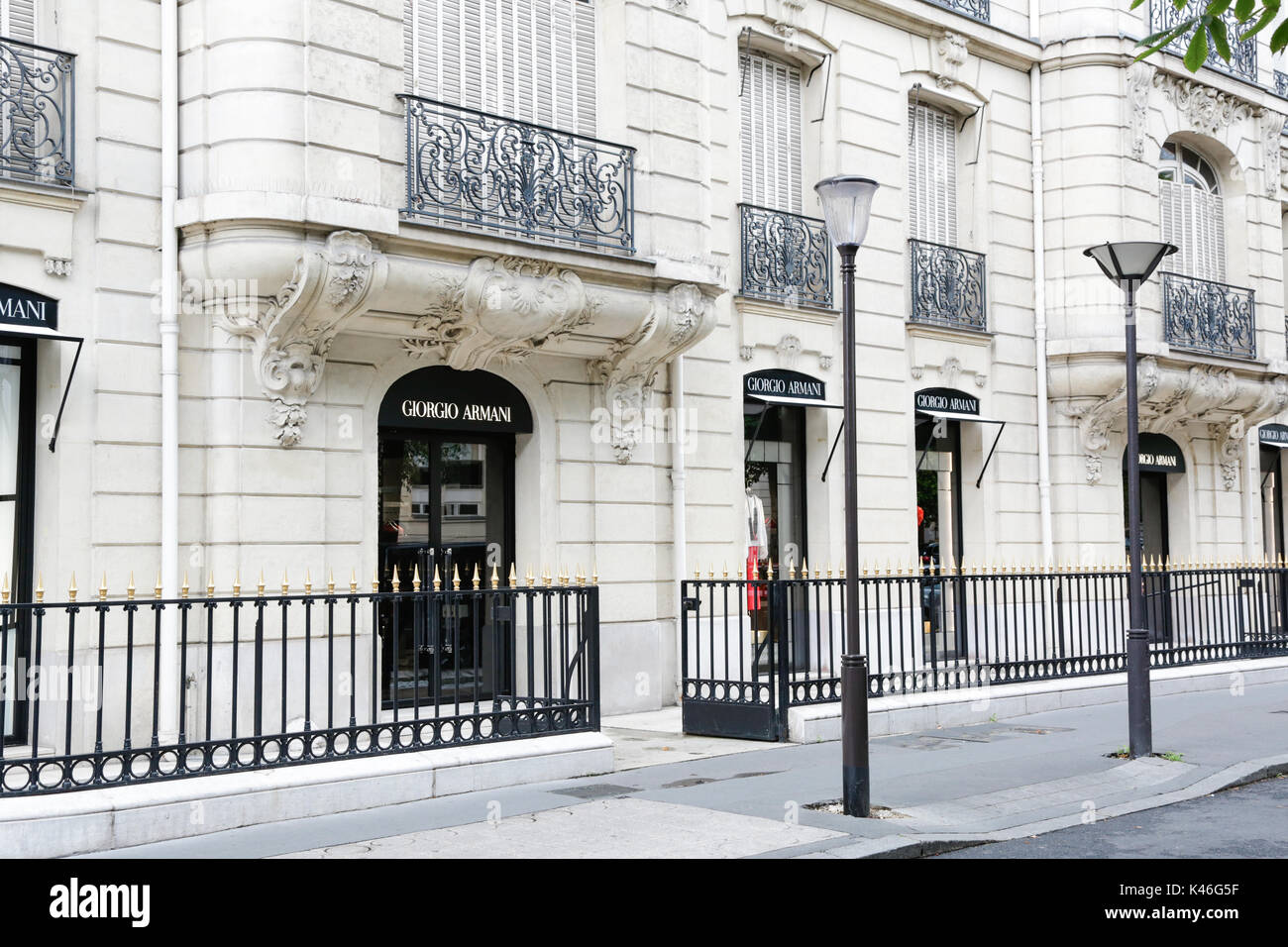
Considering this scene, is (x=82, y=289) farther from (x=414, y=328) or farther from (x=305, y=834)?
(x=305, y=834)

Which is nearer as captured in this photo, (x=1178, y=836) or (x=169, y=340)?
(x=1178, y=836)

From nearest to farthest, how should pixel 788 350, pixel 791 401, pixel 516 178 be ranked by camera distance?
pixel 516 178, pixel 791 401, pixel 788 350

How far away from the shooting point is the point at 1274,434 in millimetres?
23094

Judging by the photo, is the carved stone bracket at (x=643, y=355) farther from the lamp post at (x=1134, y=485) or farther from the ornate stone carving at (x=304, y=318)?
the lamp post at (x=1134, y=485)

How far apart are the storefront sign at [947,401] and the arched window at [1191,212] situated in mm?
4482

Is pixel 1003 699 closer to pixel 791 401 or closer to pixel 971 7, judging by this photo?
pixel 791 401

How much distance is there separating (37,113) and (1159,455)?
53.9ft

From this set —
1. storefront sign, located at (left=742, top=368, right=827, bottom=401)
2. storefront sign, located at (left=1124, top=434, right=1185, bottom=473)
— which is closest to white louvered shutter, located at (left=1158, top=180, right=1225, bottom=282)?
storefront sign, located at (left=1124, top=434, right=1185, bottom=473)

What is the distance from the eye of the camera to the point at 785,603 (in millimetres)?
12039

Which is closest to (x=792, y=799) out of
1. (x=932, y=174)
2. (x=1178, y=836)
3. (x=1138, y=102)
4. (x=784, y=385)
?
(x=1178, y=836)

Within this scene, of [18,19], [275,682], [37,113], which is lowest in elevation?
[275,682]

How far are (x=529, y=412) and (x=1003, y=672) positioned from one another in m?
5.65

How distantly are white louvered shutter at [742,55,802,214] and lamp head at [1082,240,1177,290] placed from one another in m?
5.54

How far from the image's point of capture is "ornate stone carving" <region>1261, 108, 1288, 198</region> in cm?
2206
